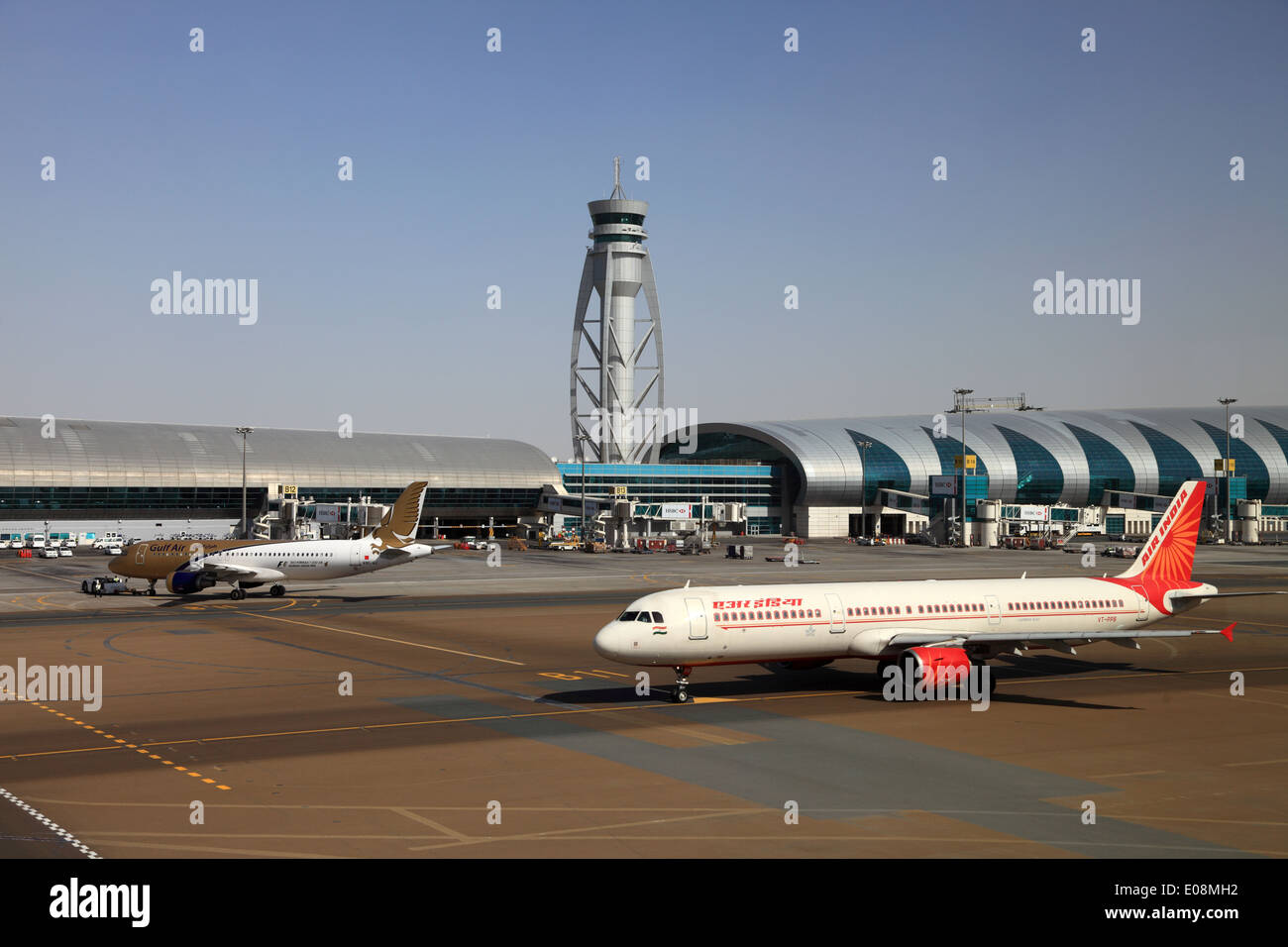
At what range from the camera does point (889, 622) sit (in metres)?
44.0

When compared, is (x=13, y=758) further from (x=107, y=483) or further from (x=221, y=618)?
(x=107, y=483)

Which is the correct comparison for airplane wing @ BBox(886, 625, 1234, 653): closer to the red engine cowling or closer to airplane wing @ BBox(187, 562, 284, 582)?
the red engine cowling

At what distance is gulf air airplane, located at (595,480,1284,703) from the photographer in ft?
133

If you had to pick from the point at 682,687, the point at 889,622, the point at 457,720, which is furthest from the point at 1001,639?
the point at 457,720

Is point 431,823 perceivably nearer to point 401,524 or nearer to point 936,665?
point 936,665

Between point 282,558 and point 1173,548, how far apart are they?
6149 cm

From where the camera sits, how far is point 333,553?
86750 mm

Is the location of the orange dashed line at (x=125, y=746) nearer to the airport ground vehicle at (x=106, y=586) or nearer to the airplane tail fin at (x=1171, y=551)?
the airplane tail fin at (x=1171, y=551)

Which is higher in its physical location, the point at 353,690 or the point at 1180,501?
the point at 1180,501

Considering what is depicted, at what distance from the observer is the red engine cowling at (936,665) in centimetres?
4216

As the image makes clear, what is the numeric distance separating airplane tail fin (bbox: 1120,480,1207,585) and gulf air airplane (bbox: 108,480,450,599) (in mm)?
52327

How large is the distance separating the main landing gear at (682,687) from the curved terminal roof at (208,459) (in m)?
145

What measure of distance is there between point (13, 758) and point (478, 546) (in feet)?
437

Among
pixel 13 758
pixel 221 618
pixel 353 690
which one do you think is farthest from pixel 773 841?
pixel 221 618
